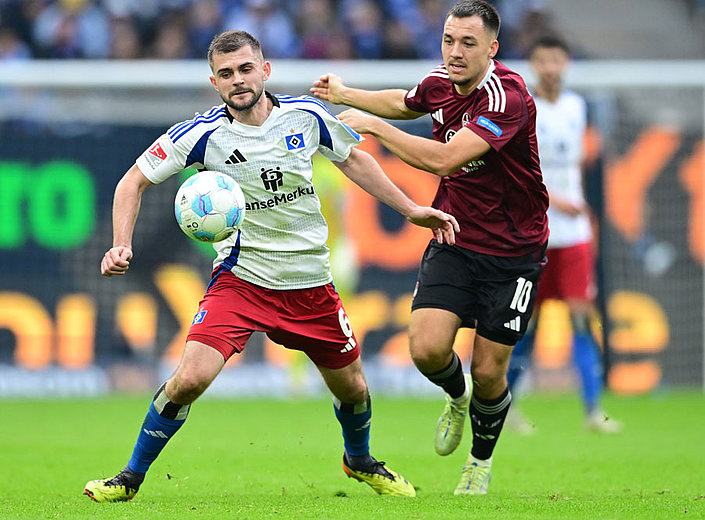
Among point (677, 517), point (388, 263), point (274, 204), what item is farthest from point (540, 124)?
point (677, 517)

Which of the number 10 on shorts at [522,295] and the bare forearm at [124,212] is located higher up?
the bare forearm at [124,212]

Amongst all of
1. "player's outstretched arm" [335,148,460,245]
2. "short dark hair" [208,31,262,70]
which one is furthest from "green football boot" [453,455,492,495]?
"short dark hair" [208,31,262,70]

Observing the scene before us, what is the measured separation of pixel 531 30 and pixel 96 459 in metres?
10.3

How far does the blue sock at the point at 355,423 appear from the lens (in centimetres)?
652

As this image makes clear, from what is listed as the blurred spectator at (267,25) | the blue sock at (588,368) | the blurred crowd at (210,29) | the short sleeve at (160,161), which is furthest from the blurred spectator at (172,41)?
the short sleeve at (160,161)

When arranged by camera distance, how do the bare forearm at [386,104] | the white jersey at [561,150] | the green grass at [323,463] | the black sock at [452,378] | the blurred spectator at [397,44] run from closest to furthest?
the green grass at [323,463] < the black sock at [452,378] < the bare forearm at [386,104] < the white jersey at [561,150] < the blurred spectator at [397,44]

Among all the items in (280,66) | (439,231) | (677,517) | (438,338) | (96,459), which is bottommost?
(96,459)

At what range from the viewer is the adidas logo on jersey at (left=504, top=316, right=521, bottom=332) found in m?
6.54

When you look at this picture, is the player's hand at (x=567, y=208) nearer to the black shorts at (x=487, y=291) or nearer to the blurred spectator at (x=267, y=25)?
the black shorts at (x=487, y=291)

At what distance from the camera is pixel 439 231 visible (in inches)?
247

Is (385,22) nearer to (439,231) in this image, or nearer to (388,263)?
(388,263)

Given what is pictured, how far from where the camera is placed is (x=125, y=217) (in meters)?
5.89

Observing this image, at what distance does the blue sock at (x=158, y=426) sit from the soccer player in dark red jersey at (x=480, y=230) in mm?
1404

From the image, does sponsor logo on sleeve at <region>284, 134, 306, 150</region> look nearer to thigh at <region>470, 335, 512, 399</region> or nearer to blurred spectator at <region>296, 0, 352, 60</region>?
thigh at <region>470, 335, 512, 399</region>
